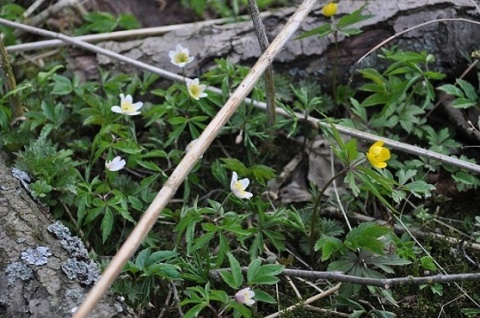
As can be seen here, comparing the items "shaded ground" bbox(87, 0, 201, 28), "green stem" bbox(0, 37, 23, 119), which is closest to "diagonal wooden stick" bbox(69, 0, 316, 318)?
"green stem" bbox(0, 37, 23, 119)

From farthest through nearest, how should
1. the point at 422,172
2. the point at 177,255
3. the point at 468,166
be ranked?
1. the point at 422,172
2. the point at 468,166
3. the point at 177,255

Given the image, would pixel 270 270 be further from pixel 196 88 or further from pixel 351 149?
pixel 196 88


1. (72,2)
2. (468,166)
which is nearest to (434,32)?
(468,166)

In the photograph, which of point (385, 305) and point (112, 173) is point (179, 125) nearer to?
point (112, 173)

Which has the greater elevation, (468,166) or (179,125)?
(179,125)

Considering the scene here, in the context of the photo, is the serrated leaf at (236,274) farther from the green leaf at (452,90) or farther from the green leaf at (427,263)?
the green leaf at (452,90)

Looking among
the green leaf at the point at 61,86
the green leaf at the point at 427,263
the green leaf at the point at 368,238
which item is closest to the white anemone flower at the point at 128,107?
the green leaf at the point at 61,86
